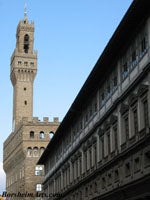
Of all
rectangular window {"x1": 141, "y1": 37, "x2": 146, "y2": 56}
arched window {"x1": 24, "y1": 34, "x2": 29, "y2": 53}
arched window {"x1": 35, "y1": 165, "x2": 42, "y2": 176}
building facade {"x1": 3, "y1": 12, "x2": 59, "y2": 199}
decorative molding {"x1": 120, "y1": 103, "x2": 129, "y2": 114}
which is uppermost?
arched window {"x1": 24, "y1": 34, "x2": 29, "y2": 53}

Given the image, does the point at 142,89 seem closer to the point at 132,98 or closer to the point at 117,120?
the point at 132,98

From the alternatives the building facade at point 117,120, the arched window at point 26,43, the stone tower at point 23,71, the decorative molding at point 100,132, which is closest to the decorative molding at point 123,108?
the building facade at point 117,120

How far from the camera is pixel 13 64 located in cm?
12425

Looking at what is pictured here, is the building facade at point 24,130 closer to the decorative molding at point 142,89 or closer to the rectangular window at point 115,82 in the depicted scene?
the rectangular window at point 115,82

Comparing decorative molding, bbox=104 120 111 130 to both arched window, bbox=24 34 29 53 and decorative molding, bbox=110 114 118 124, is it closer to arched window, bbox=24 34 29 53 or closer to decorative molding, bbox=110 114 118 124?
decorative molding, bbox=110 114 118 124

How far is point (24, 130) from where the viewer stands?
102m

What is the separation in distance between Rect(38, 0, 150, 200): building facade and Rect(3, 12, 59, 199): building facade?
144ft

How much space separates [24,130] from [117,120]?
223 feet

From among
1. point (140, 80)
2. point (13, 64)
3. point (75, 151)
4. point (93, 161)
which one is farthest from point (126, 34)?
point (13, 64)

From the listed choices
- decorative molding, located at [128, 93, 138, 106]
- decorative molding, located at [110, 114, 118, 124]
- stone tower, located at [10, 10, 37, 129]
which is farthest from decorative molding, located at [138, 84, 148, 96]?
stone tower, located at [10, 10, 37, 129]

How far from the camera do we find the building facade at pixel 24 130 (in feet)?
327

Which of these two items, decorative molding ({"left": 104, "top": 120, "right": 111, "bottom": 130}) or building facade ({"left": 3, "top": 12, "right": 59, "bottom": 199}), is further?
building facade ({"left": 3, "top": 12, "right": 59, "bottom": 199})

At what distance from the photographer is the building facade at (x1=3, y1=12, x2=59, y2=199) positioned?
9962 centimetres

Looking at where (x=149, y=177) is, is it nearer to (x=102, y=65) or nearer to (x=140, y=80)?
(x=140, y=80)
